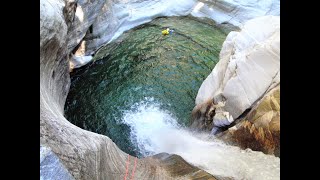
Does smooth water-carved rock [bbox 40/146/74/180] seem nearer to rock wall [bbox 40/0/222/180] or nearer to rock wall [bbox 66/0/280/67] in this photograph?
rock wall [bbox 40/0/222/180]

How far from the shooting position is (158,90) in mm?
13328

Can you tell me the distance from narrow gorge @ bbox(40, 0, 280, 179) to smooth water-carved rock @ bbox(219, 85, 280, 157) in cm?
3

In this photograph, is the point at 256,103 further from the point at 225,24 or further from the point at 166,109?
the point at 225,24

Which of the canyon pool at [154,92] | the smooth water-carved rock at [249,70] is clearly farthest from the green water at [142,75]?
the smooth water-carved rock at [249,70]

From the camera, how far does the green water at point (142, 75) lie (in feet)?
40.1

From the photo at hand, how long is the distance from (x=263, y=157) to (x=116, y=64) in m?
8.99

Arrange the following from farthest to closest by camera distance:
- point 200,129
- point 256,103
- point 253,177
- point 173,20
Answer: point 173,20, point 200,129, point 256,103, point 253,177

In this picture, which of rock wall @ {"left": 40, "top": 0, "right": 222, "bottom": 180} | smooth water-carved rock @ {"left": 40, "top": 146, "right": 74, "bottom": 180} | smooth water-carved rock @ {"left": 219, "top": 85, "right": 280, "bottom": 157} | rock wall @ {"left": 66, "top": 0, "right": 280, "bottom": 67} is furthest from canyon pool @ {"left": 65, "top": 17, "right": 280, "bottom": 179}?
smooth water-carved rock @ {"left": 40, "top": 146, "right": 74, "bottom": 180}

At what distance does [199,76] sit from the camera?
546 inches

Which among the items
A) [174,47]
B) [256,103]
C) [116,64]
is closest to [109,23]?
[116,64]

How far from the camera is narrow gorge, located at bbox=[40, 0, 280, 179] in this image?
6.95 m

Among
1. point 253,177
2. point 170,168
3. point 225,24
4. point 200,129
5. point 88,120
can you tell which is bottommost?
point 88,120

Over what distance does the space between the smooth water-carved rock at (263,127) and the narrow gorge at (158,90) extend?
3cm

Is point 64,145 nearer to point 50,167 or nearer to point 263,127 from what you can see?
point 50,167
